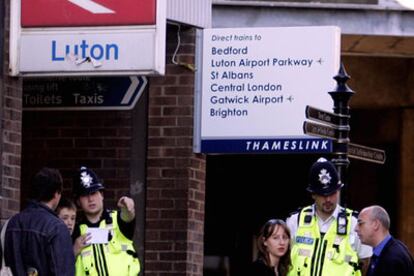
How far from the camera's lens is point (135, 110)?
16016 mm

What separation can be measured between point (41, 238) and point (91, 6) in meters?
2.61

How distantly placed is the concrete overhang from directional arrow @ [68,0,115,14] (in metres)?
3.94

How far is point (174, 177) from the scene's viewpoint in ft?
51.9

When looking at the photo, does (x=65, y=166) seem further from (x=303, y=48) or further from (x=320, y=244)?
(x=320, y=244)

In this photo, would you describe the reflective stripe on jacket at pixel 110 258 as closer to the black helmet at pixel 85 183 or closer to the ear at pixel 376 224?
the black helmet at pixel 85 183

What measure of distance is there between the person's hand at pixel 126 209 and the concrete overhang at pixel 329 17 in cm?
480

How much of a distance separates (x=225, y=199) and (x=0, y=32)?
26.3ft

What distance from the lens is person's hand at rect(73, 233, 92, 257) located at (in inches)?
502

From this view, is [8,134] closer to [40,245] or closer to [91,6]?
[91,6]

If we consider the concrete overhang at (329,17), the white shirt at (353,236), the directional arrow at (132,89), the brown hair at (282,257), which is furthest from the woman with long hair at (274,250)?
the concrete overhang at (329,17)

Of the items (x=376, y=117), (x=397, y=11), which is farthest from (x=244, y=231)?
(x=397, y=11)

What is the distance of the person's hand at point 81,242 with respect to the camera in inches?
502

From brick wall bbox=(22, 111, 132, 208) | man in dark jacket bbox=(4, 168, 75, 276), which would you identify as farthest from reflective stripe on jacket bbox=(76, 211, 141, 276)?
brick wall bbox=(22, 111, 132, 208)

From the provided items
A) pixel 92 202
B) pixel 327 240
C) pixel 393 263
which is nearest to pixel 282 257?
pixel 327 240
